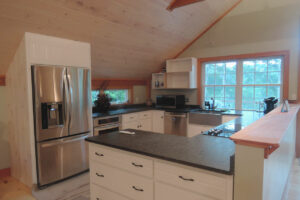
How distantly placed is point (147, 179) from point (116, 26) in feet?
8.05

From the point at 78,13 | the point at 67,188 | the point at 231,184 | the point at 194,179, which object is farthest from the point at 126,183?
the point at 78,13

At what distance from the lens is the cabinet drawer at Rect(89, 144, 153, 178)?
5.35ft

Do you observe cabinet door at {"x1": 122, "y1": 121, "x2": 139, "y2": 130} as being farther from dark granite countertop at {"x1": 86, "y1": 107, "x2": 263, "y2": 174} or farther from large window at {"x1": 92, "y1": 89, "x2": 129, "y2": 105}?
dark granite countertop at {"x1": 86, "y1": 107, "x2": 263, "y2": 174}

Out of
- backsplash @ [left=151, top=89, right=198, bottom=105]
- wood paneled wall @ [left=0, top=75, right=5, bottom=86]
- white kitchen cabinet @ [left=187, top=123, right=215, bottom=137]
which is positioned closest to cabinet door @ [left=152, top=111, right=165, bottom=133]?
white kitchen cabinet @ [left=187, top=123, right=215, bottom=137]

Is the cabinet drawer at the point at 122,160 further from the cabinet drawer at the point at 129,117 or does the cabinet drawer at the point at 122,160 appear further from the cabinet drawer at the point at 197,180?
the cabinet drawer at the point at 129,117

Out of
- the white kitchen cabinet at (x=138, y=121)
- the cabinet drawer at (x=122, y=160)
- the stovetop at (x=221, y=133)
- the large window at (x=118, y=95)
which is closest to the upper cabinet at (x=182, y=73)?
the white kitchen cabinet at (x=138, y=121)

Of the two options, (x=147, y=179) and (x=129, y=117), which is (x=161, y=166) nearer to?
(x=147, y=179)

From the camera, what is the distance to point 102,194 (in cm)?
198

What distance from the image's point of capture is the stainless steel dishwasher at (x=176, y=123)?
4.51 metres

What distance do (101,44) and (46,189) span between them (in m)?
2.33

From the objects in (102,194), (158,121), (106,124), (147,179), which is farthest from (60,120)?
(158,121)

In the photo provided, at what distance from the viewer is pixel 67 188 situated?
2.85m

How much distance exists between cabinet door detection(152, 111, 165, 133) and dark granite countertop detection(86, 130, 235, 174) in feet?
8.57

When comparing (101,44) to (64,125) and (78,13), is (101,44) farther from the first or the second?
(64,125)
